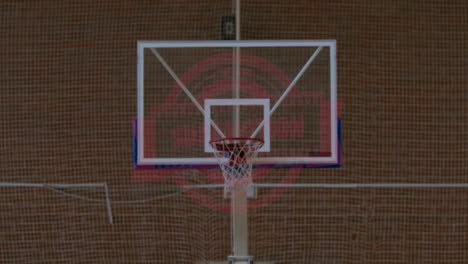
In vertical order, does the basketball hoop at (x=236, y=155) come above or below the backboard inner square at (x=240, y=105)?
below

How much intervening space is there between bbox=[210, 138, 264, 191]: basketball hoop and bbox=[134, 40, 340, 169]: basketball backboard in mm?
365

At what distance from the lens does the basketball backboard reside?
20.7 feet

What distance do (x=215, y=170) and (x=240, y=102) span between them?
4.48 feet

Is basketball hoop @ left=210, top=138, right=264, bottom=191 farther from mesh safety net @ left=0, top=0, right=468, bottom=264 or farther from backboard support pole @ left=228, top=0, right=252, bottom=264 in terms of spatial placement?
mesh safety net @ left=0, top=0, right=468, bottom=264

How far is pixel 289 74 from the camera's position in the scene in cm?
673

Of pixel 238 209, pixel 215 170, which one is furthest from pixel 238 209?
pixel 215 170

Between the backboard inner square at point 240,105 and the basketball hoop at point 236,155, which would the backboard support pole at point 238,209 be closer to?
the backboard inner square at point 240,105

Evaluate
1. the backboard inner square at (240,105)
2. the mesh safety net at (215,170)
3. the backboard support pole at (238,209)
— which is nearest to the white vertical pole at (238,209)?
the backboard support pole at (238,209)

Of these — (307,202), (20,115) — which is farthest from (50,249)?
(307,202)

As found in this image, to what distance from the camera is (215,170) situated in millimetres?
7332

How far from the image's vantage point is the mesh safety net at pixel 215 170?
292 inches

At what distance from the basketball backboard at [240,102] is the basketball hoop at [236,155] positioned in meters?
0.37

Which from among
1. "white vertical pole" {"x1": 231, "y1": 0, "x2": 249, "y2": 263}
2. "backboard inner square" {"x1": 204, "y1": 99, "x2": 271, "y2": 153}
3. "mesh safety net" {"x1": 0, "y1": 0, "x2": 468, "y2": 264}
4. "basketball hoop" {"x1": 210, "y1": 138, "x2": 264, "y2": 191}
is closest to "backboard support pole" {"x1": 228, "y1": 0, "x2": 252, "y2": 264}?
"white vertical pole" {"x1": 231, "y1": 0, "x2": 249, "y2": 263}

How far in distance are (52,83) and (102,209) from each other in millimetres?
1688
